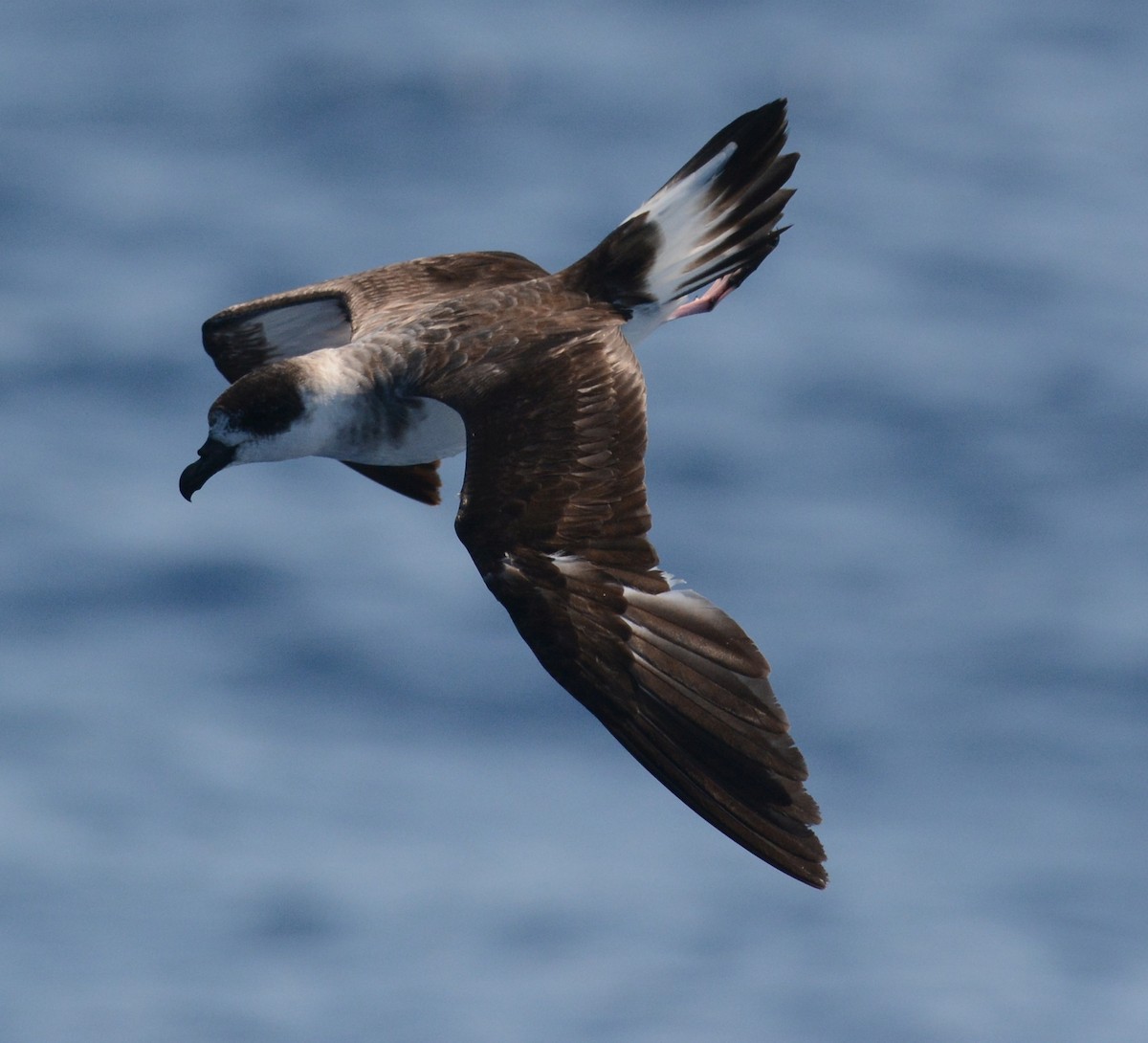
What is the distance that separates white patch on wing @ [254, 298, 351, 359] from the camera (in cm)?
1219

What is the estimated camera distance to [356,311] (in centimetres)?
1176

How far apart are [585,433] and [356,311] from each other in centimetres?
288

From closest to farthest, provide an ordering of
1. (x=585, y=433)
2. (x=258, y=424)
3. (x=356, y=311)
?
(x=585, y=433), (x=258, y=424), (x=356, y=311)

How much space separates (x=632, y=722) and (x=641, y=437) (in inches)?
55.8

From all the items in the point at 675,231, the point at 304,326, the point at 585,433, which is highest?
the point at 304,326

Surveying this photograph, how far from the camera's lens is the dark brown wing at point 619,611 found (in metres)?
8.42

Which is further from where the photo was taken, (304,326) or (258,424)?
(304,326)

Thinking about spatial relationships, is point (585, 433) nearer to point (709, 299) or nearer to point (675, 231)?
point (675, 231)

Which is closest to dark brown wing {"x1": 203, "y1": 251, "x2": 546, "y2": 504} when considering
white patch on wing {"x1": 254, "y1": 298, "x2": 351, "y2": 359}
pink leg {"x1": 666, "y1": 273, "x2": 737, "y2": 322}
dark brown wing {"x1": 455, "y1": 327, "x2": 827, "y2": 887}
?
white patch on wing {"x1": 254, "y1": 298, "x2": 351, "y2": 359}

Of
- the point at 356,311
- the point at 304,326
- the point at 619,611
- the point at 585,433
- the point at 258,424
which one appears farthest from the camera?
the point at 304,326

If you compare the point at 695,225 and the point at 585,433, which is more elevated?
the point at 695,225

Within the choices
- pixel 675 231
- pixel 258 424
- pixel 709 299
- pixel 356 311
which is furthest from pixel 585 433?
pixel 356 311

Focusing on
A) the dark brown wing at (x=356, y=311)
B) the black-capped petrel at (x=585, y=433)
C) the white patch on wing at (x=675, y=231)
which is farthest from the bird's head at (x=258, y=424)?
the white patch on wing at (x=675, y=231)

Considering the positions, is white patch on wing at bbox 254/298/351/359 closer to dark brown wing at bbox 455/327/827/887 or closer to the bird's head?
the bird's head
